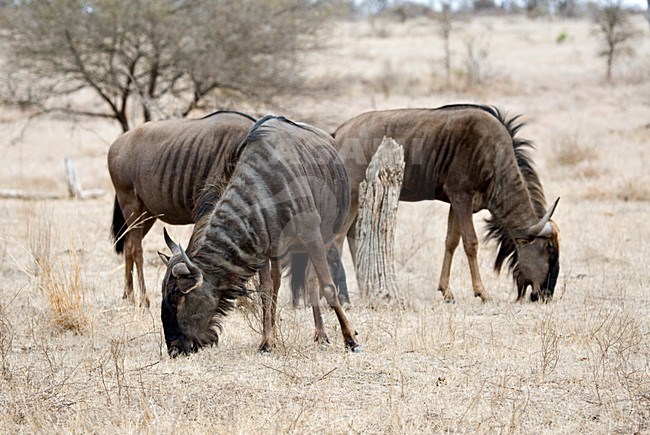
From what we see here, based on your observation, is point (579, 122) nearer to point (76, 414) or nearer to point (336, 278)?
point (336, 278)

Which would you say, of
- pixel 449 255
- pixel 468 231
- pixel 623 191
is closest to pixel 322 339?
pixel 468 231

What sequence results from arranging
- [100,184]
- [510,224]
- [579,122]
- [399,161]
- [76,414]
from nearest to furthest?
[76,414], [399,161], [510,224], [100,184], [579,122]

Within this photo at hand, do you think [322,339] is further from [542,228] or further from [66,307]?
[542,228]

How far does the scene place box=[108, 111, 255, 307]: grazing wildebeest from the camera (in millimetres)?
7242

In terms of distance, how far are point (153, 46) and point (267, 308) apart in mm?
11877

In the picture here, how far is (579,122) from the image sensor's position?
914 inches

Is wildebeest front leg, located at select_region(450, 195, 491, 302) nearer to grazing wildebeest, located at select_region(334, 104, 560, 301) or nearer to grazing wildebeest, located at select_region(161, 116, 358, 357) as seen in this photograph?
grazing wildebeest, located at select_region(334, 104, 560, 301)

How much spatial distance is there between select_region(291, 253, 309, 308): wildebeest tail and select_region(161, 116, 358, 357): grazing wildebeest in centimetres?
79

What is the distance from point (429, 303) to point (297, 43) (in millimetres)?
11178

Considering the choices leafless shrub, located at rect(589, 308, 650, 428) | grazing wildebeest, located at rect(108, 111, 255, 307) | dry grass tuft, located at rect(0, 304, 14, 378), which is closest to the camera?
leafless shrub, located at rect(589, 308, 650, 428)

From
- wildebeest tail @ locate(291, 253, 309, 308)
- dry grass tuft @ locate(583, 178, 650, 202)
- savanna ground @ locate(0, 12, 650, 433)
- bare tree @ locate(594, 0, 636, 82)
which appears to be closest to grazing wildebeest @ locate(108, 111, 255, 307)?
savanna ground @ locate(0, 12, 650, 433)

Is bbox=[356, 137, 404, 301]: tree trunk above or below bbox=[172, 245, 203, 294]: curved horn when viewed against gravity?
below

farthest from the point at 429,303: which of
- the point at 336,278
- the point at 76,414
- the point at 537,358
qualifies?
the point at 76,414

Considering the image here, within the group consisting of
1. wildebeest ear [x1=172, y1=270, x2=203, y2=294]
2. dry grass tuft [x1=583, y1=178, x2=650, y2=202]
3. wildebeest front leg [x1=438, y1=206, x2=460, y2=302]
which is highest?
→ wildebeest ear [x1=172, y1=270, x2=203, y2=294]
